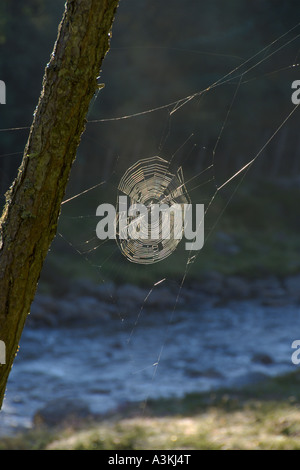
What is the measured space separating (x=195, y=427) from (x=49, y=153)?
498 cm

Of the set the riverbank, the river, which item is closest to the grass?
the river

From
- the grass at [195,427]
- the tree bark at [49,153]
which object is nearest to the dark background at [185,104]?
the grass at [195,427]

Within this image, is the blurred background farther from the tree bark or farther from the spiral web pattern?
the tree bark

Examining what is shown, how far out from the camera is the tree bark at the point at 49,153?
66.4 inches

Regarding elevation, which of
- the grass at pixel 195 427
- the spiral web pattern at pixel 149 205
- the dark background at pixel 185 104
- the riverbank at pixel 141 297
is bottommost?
the grass at pixel 195 427

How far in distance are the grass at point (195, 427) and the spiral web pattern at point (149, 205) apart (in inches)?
98.7

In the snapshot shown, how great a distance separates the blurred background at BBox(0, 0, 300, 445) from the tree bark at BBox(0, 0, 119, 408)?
11.1 ft

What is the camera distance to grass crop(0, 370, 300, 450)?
5223 mm

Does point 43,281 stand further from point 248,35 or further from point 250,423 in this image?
point 248,35

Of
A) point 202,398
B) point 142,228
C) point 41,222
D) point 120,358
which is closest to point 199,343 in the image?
point 120,358

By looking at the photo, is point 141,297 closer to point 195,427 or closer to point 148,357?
point 148,357

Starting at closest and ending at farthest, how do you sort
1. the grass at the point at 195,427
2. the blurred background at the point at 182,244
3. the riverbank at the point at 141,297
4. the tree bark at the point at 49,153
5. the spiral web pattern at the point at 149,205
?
1. the tree bark at the point at 49,153
2. the spiral web pattern at the point at 149,205
3. the grass at the point at 195,427
4. the blurred background at the point at 182,244
5. the riverbank at the point at 141,297

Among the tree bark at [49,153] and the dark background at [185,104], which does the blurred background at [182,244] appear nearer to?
the dark background at [185,104]

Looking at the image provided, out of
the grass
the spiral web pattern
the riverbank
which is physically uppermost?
the riverbank
